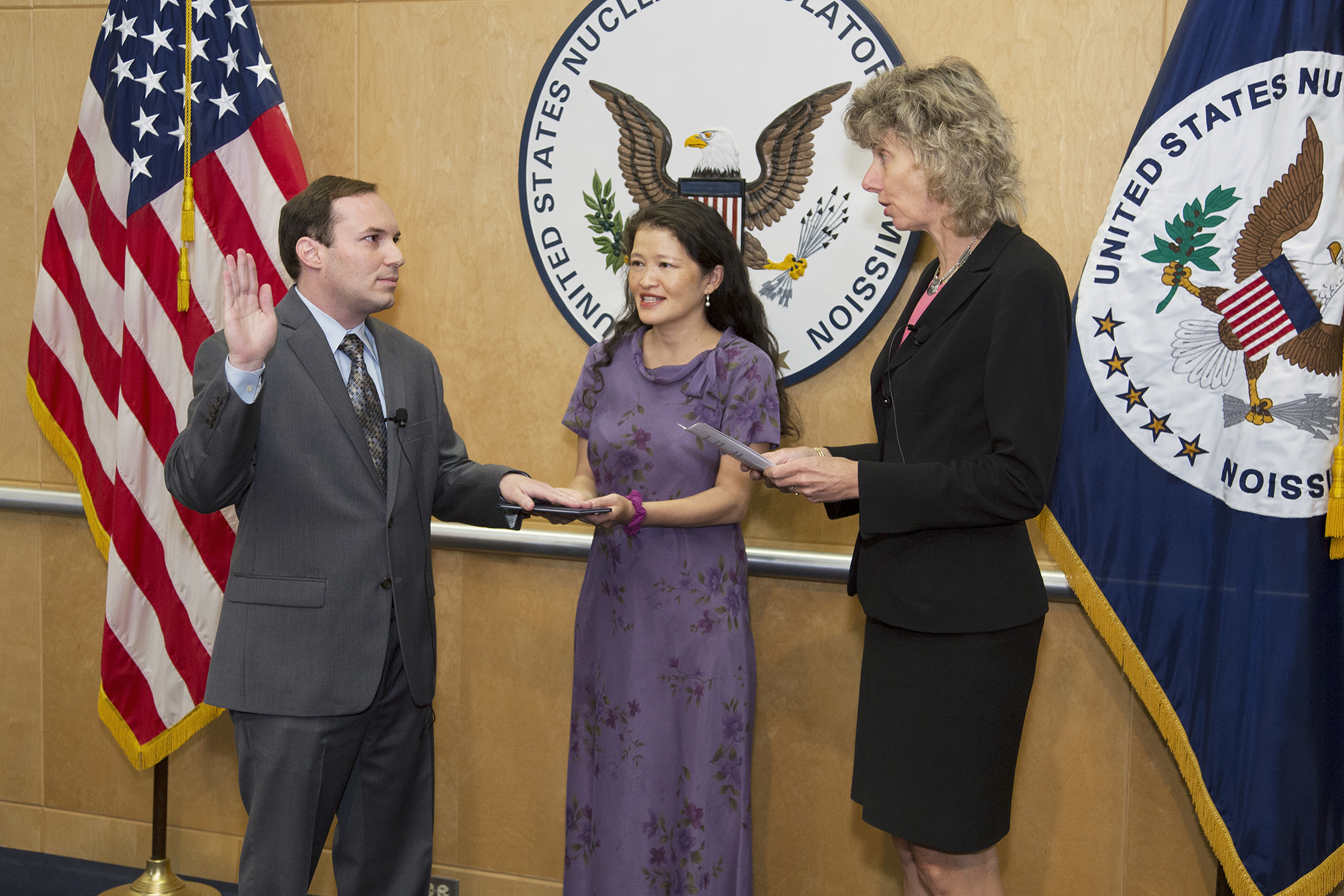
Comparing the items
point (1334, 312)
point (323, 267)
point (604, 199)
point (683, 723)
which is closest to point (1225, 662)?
point (1334, 312)

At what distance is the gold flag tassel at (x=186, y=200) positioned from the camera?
3129 mm

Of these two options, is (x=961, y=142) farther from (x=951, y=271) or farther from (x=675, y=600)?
(x=675, y=600)

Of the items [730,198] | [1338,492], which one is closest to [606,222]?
[730,198]

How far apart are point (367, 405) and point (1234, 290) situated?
197 cm

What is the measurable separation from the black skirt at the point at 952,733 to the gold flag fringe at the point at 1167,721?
25.6 inches

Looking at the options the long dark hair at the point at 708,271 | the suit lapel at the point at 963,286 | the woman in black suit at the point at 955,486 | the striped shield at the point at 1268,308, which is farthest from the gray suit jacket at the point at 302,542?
the striped shield at the point at 1268,308

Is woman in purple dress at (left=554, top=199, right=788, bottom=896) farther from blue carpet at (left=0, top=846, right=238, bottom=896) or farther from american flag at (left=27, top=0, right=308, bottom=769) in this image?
blue carpet at (left=0, top=846, right=238, bottom=896)

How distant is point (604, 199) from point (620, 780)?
1571mm

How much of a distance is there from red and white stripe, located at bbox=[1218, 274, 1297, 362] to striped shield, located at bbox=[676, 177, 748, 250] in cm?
120

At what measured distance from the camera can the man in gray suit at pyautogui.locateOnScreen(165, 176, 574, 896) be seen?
2266mm

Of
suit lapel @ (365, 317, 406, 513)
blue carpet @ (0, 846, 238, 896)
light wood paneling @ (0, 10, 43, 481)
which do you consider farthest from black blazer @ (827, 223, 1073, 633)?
light wood paneling @ (0, 10, 43, 481)

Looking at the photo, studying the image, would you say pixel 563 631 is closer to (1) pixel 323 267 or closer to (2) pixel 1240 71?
(1) pixel 323 267

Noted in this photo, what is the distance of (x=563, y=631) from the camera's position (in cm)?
340

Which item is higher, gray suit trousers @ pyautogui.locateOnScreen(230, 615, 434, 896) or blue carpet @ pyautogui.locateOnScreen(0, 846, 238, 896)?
gray suit trousers @ pyautogui.locateOnScreen(230, 615, 434, 896)
